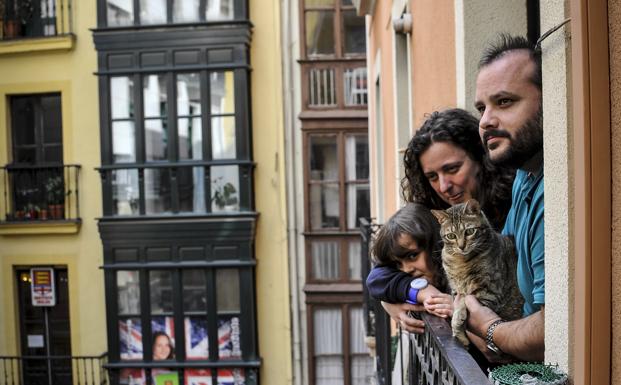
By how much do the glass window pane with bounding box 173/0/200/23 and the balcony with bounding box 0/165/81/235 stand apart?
3894mm

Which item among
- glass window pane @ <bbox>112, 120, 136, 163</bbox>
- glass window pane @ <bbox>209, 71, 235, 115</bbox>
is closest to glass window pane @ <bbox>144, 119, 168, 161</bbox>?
glass window pane @ <bbox>112, 120, 136, 163</bbox>

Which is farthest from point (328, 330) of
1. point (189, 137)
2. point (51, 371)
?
point (51, 371)

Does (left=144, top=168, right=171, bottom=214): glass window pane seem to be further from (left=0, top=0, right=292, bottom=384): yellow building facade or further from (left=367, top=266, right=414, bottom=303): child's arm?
(left=367, top=266, right=414, bottom=303): child's arm

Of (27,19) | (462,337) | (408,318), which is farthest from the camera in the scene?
(27,19)

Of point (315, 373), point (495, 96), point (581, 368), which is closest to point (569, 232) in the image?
point (581, 368)

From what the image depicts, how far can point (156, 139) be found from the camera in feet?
48.4

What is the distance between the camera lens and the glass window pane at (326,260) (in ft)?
49.6

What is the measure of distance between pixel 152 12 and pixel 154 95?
1.74 meters

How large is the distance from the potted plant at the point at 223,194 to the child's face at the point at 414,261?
38.3 ft

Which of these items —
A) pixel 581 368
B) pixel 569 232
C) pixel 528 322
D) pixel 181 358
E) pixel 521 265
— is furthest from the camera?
pixel 181 358

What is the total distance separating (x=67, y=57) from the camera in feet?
49.7

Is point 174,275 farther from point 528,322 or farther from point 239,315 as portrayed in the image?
point 528,322

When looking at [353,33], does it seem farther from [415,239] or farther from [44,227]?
[415,239]

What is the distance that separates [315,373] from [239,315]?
226cm
